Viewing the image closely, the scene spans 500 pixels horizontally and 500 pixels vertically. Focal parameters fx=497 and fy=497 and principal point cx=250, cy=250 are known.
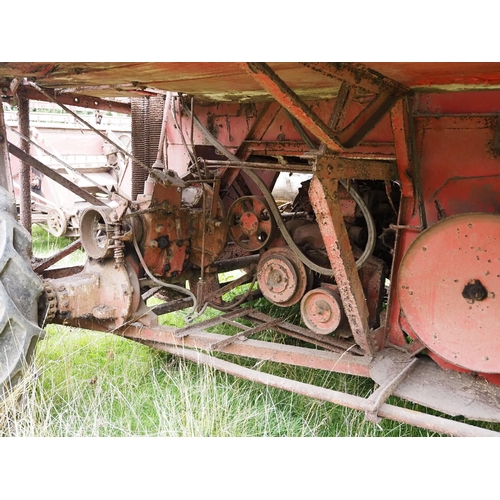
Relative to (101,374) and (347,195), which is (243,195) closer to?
(347,195)

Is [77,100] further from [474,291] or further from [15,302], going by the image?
[474,291]

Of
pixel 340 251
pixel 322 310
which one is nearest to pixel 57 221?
pixel 322 310

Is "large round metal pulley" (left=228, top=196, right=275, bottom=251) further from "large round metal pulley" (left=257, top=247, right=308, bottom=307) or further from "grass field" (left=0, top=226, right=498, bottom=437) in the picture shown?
"grass field" (left=0, top=226, right=498, bottom=437)

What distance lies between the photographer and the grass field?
8.67 ft

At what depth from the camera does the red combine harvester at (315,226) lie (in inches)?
94.5

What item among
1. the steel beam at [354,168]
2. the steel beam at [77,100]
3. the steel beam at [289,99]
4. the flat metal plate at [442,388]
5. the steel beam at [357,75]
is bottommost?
the flat metal plate at [442,388]

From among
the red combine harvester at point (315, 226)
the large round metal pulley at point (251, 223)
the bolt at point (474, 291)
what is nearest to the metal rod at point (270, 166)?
the red combine harvester at point (315, 226)

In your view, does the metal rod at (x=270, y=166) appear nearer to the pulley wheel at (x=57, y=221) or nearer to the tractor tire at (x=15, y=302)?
the tractor tire at (x=15, y=302)

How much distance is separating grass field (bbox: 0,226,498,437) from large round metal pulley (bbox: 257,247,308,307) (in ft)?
1.92

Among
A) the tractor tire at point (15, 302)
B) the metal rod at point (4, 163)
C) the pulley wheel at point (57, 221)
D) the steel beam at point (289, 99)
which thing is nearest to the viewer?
the steel beam at point (289, 99)

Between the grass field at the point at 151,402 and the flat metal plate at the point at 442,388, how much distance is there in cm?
34

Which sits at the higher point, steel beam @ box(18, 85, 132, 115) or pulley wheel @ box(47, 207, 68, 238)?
steel beam @ box(18, 85, 132, 115)

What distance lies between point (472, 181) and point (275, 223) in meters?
1.36

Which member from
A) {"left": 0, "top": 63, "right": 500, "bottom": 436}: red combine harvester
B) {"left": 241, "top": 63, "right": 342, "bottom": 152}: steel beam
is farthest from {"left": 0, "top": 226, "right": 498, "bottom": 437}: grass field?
{"left": 241, "top": 63, "right": 342, "bottom": 152}: steel beam
